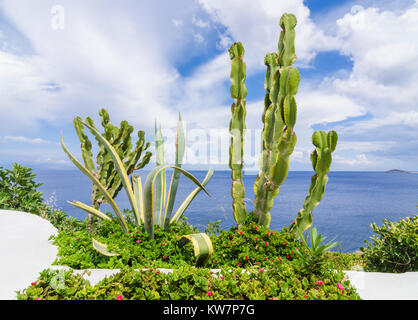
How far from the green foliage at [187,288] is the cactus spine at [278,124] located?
186cm

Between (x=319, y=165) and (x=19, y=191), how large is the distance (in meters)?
5.74

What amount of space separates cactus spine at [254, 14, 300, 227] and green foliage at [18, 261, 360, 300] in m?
1.86

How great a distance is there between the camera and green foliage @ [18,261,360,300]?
184 centimetres

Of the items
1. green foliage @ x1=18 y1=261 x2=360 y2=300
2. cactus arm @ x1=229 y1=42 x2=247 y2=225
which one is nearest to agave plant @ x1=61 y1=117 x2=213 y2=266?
cactus arm @ x1=229 y1=42 x2=247 y2=225

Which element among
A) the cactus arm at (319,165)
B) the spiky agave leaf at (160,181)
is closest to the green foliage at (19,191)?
the spiky agave leaf at (160,181)

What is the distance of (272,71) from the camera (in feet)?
14.0

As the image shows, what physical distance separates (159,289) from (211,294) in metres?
0.43

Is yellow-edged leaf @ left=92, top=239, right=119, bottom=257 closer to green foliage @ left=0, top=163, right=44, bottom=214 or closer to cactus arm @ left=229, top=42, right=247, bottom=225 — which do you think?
cactus arm @ left=229, top=42, right=247, bottom=225

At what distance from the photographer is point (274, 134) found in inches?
155

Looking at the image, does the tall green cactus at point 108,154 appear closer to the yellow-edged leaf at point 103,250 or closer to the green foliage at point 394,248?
the yellow-edged leaf at point 103,250

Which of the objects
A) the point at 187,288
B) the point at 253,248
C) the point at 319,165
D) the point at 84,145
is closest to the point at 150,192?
the point at 187,288

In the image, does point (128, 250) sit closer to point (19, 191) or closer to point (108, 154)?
point (108, 154)
